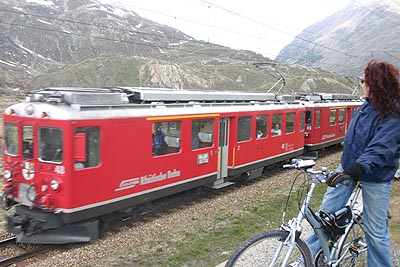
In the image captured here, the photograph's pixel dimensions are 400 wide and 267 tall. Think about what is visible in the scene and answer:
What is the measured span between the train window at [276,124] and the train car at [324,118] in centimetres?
373

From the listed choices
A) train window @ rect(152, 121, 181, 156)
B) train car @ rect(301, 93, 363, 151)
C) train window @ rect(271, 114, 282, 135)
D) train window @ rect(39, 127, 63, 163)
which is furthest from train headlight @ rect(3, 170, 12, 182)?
train car @ rect(301, 93, 363, 151)

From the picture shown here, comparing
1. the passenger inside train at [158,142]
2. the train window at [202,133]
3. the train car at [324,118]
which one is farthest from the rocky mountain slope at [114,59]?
the passenger inside train at [158,142]

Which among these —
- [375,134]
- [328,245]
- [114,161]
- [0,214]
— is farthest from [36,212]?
[375,134]

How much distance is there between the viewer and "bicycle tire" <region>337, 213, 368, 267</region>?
4.28m

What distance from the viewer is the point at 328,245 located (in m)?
4.12

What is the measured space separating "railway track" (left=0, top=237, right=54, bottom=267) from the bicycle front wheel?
4.64 m

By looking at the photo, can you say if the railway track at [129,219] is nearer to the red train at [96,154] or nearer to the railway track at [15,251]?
the railway track at [15,251]

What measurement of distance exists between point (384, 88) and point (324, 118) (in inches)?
608

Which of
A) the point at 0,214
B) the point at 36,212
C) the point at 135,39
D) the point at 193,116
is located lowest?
the point at 0,214

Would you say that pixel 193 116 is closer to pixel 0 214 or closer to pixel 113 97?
pixel 113 97

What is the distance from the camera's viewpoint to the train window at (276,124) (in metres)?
14.1

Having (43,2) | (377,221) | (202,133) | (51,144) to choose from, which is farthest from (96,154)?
(43,2)

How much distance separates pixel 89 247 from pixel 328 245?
4.73 m

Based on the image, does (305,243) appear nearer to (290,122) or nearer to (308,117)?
(290,122)
